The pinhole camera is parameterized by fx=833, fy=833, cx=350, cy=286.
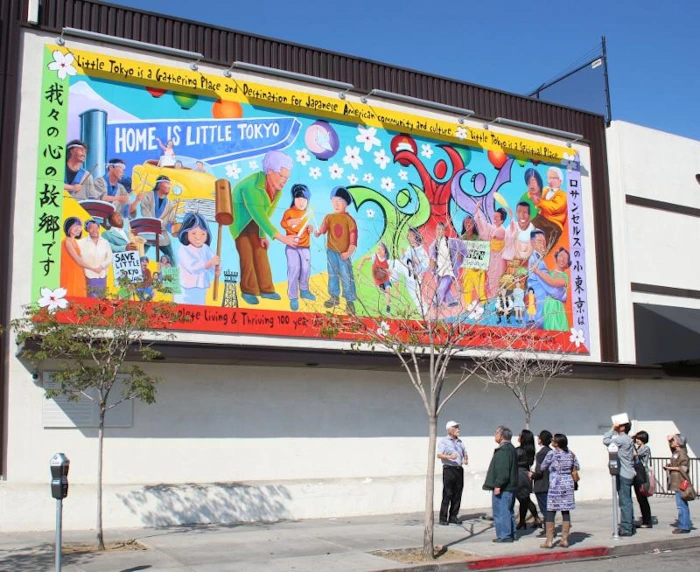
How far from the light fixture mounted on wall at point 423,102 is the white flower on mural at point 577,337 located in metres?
6.22

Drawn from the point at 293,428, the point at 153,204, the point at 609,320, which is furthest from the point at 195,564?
the point at 609,320

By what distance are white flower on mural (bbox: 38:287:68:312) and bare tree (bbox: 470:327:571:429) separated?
28.6 feet

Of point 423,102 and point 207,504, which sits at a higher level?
point 423,102

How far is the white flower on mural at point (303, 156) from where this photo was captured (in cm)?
1883

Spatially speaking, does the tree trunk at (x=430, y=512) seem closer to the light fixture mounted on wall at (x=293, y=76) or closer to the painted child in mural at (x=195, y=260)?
the painted child in mural at (x=195, y=260)

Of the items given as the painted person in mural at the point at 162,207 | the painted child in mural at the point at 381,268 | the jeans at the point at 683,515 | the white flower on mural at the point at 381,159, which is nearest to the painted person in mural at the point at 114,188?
the painted person in mural at the point at 162,207

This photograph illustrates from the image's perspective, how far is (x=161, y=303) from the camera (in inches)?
555

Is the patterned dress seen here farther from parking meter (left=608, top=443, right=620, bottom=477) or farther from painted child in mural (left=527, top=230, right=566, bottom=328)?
painted child in mural (left=527, top=230, right=566, bottom=328)

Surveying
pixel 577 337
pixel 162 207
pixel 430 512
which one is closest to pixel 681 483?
pixel 430 512

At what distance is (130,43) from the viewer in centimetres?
1712

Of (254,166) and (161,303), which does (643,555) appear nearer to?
(161,303)

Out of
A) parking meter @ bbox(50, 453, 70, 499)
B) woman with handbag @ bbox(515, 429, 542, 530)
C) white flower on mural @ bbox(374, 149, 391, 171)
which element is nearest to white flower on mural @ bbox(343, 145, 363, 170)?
white flower on mural @ bbox(374, 149, 391, 171)

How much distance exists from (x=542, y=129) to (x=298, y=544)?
14.0 metres

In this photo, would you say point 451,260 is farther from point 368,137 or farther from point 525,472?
point 525,472
